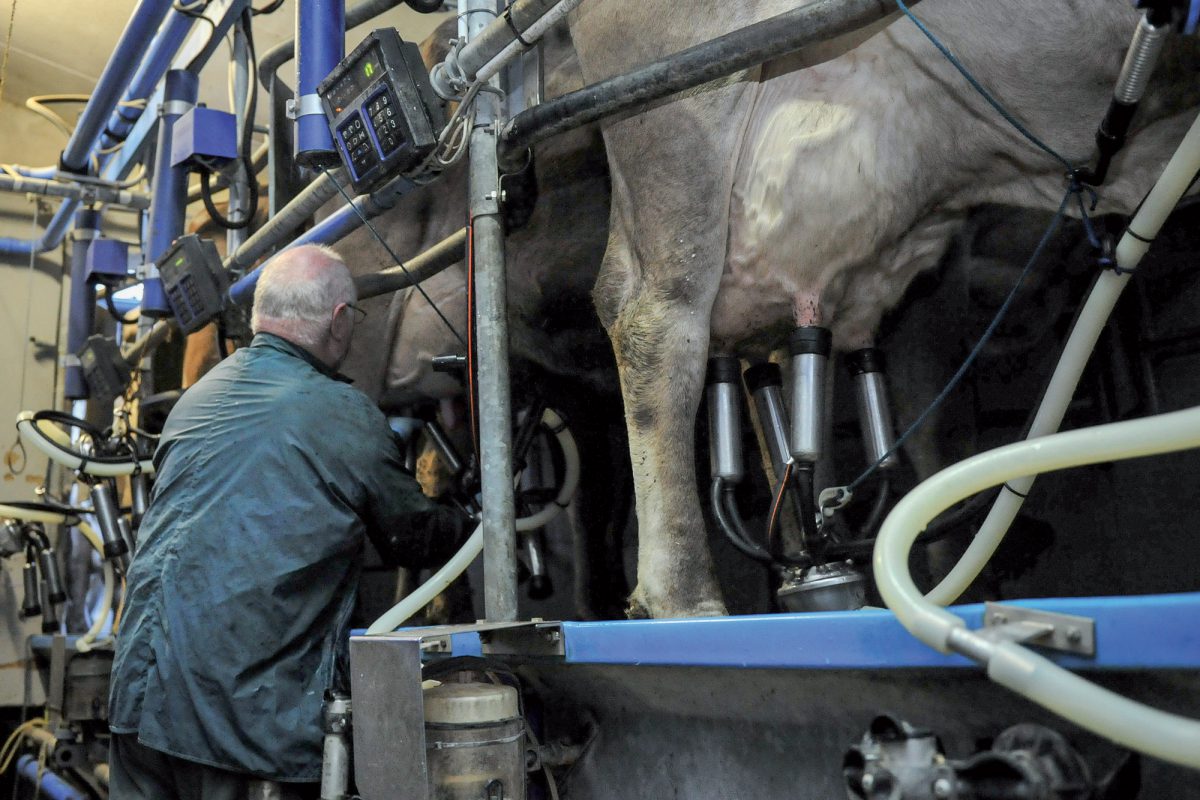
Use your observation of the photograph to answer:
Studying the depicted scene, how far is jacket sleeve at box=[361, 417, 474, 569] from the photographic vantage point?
1.98 meters

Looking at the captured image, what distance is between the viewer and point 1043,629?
2.83ft

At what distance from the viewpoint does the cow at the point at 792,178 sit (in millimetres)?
1614

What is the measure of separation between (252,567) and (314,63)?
1.05 m

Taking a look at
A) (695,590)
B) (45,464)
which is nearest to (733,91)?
(695,590)

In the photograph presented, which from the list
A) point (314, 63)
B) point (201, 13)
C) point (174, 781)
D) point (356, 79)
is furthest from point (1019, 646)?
point (201, 13)

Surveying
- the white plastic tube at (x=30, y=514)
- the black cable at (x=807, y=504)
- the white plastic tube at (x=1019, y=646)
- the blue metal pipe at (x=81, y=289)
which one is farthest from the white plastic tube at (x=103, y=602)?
the white plastic tube at (x=1019, y=646)

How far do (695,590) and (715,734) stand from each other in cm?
39

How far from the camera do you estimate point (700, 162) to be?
5.94 feet

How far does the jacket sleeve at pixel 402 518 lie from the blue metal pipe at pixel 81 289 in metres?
2.89

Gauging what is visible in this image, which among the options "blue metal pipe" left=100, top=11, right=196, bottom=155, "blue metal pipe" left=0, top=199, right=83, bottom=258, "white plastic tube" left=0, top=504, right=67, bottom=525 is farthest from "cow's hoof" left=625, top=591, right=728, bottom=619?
"blue metal pipe" left=0, top=199, right=83, bottom=258

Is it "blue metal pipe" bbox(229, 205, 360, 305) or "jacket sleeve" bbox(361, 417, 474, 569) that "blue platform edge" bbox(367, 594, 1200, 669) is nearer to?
"jacket sleeve" bbox(361, 417, 474, 569)

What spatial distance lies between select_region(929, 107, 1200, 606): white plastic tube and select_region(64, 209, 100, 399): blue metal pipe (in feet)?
13.0

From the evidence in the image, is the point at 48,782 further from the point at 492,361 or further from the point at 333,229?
the point at 492,361

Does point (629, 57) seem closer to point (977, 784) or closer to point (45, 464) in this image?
point (977, 784)
